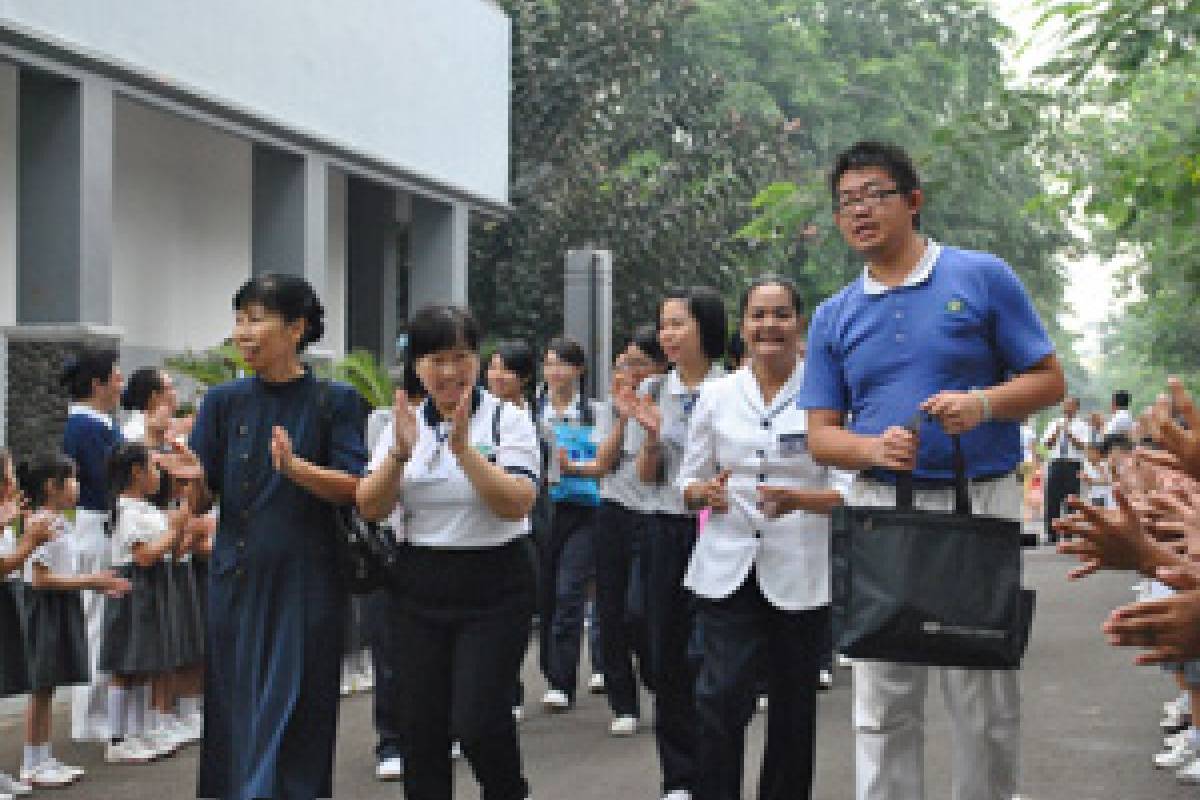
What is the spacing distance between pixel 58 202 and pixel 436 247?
28.8ft

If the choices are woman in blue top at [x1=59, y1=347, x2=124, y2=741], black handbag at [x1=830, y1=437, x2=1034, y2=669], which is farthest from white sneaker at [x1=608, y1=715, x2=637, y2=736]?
black handbag at [x1=830, y1=437, x2=1034, y2=669]

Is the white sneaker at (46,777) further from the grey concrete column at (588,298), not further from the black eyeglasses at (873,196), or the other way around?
the grey concrete column at (588,298)

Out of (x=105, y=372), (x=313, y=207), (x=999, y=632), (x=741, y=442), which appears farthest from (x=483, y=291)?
(x=999, y=632)

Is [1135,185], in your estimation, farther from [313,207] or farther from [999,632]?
[999,632]

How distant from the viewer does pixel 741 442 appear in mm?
6922

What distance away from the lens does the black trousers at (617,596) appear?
10.0m

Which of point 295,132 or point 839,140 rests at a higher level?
point 839,140

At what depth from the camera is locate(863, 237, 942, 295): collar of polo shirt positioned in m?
5.72

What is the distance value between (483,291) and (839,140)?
50.9ft

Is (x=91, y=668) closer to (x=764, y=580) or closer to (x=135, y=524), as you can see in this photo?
(x=135, y=524)

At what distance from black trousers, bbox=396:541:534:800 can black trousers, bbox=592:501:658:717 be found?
352cm

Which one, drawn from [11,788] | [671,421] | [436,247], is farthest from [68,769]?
[436,247]

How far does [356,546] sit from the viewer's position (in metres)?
6.27

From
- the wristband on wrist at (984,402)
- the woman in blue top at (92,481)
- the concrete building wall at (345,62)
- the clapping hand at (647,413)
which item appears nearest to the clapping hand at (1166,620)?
the wristband on wrist at (984,402)
